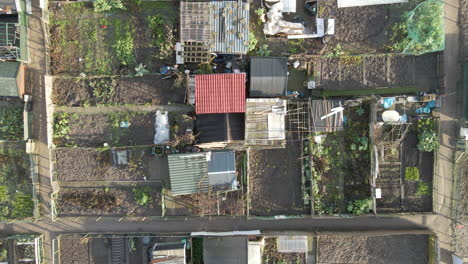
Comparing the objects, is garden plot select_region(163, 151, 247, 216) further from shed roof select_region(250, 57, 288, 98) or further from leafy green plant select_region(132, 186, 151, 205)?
shed roof select_region(250, 57, 288, 98)

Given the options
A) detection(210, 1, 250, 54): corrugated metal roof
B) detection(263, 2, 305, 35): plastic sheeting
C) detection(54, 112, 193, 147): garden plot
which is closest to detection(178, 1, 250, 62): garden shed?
detection(210, 1, 250, 54): corrugated metal roof

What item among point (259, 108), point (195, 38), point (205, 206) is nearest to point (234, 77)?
point (259, 108)

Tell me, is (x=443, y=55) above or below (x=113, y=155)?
above

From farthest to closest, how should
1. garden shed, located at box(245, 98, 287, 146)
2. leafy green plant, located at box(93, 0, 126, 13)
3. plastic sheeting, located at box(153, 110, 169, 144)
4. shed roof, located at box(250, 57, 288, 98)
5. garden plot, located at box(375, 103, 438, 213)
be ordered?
plastic sheeting, located at box(153, 110, 169, 144) → garden plot, located at box(375, 103, 438, 213) → leafy green plant, located at box(93, 0, 126, 13) → shed roof, located at box(250, 57, 288, 98) → garden shed, located at box(245, 98, 287, 146)

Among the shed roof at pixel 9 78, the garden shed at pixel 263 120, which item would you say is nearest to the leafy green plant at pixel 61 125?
the shed roof at pixel 9 78

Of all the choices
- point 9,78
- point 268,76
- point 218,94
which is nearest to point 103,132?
point 9,78

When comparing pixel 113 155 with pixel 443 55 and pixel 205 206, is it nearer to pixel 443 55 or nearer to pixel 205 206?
pixel 205 206
